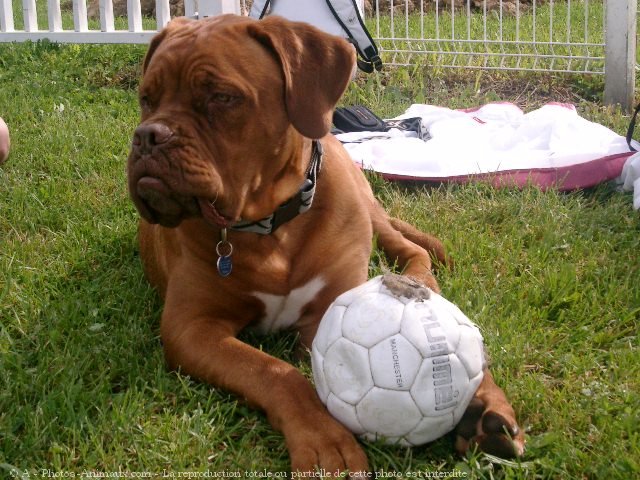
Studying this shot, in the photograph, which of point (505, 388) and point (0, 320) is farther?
point (0, 320)

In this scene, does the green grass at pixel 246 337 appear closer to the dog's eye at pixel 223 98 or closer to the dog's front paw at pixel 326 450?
the dog's front paw at pixel 326 450

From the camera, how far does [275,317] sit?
2996 millimetres

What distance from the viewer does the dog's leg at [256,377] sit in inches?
85.4

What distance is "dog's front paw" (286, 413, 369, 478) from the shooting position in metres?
2.12

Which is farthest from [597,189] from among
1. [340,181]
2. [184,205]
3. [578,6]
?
[578,6]

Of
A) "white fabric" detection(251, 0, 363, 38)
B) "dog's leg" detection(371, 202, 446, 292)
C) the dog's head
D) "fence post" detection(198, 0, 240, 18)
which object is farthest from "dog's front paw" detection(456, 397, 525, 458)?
"fence post" detection(198, 0, 240, 18)

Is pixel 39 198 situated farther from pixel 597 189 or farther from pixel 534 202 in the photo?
pixel 597 189

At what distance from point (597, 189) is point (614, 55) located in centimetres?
223

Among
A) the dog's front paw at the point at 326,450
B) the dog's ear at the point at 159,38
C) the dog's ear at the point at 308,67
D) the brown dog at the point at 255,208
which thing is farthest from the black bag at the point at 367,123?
the dog's front paw at the point at 326,450

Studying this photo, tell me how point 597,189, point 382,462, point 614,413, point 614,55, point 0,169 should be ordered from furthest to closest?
1. point 614,55
2. point 0,169
3. point 597,189
4. point 614,413
5. point 382,462

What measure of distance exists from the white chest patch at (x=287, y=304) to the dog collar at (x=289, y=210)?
0.76 feet

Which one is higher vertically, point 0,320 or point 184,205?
point 184,205

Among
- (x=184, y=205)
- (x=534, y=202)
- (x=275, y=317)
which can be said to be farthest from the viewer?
(x=534, y=202)

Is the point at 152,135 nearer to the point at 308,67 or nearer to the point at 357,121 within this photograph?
the point at 308,67
